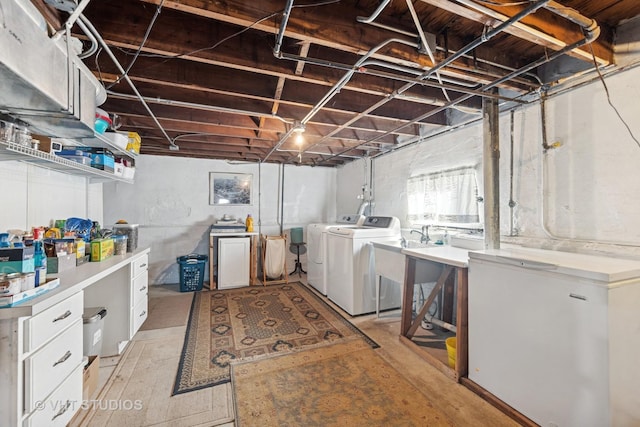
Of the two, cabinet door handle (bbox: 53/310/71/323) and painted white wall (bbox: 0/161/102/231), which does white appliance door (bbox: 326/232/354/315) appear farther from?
painted white wall (bbox: 0/161/102/231)

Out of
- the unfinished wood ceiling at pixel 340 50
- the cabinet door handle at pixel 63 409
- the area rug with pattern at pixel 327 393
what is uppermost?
the unfinished wood ceiling at pixel 340 50

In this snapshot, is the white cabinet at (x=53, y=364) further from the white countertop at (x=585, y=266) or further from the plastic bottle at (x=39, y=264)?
the white countertop at (x=585, y=266)

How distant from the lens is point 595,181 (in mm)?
1774

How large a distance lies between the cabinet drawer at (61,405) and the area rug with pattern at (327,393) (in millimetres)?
844

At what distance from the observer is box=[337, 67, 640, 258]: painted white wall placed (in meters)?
1.63

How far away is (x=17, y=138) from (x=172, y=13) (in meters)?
1.08

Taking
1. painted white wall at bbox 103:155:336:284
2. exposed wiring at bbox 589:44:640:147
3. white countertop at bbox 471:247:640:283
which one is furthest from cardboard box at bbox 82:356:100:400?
exposed wiring at bbox 589:44:640:147

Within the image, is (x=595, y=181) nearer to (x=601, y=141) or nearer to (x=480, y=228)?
(x=601, y=141)

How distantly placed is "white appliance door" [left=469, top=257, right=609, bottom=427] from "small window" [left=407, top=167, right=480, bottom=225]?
1.06 metres

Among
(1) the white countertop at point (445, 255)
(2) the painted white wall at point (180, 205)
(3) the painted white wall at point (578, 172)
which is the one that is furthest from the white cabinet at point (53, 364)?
(2) the painted white wall at point (180, 205)

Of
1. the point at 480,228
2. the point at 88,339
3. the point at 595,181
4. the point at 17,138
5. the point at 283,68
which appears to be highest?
the point at 283,68

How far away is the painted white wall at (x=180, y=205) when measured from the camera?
4359mm

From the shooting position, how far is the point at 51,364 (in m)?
1.23

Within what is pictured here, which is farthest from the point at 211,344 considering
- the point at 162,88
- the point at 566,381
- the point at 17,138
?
the point at 566,381
